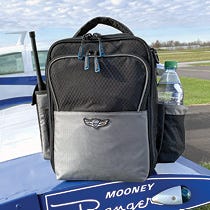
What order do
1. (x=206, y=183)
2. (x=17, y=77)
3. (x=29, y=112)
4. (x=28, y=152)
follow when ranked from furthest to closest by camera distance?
(x=17, y=77)
(x=29, y=112)
(x=28, y=152)
(x=206, y=183)

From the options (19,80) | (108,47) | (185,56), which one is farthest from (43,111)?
(185,56)

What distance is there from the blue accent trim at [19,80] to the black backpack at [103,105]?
3117 mm

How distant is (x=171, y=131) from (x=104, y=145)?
1.19 feet

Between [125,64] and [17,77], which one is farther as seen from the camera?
[17,77]

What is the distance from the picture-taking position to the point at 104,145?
1343 mm

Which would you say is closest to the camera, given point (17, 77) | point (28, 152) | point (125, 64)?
point (125, 64)

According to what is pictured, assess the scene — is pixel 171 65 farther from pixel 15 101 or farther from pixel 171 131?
pixel 15 101

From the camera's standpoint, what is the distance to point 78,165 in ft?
4.52

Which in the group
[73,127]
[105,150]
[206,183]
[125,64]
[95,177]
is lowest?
[206,183]

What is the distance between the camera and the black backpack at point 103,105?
133 centimetres

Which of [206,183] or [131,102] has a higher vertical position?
[131,102]

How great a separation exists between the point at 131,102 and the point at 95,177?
36 cm

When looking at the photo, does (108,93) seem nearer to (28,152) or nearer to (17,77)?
(28,152)

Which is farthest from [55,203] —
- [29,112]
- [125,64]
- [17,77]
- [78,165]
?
[17,77]
